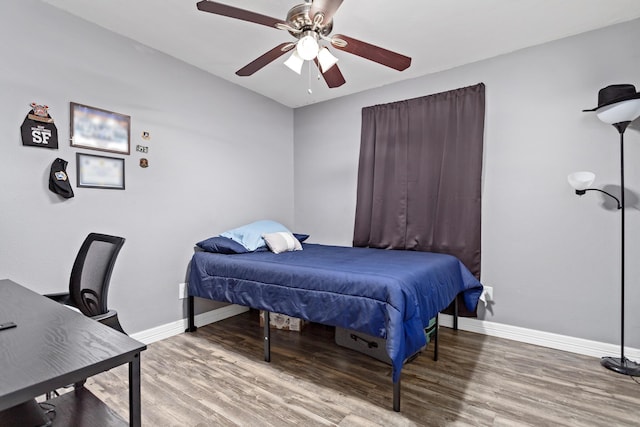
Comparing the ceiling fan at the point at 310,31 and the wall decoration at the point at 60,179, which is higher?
the ceiling fan at the point at 310,31

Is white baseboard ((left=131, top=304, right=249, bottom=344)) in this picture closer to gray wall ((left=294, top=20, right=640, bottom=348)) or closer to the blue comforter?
the blue comforter

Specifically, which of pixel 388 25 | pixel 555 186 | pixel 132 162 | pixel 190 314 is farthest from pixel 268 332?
pixel 555 186

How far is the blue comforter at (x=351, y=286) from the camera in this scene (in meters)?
1.80

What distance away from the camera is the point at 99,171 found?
2436 millimetres

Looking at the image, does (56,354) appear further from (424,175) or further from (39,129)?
(424,175)

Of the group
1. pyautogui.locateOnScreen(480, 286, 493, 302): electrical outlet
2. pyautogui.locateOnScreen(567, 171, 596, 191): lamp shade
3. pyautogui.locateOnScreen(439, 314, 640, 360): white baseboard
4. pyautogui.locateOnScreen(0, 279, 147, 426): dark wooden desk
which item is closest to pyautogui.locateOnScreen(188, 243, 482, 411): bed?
pyautogui.locateOnScreen(480, 286, 493, 302): electrical outlet

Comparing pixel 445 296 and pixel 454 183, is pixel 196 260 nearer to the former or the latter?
pixel 445 296

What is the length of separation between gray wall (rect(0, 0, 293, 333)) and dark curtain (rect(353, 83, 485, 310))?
1338mm

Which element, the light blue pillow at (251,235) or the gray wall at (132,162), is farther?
the light blue pillow at (251,235)

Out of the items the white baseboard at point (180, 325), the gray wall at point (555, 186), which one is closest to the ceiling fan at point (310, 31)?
the gray wall at point (555, 186)

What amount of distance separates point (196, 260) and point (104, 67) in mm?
1732

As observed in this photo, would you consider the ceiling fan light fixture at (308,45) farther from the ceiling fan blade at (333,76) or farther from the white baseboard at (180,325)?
the white baseboard at (180,325)

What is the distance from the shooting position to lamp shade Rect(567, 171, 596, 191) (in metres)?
2.29

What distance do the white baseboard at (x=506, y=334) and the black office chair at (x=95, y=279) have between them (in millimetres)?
1082
